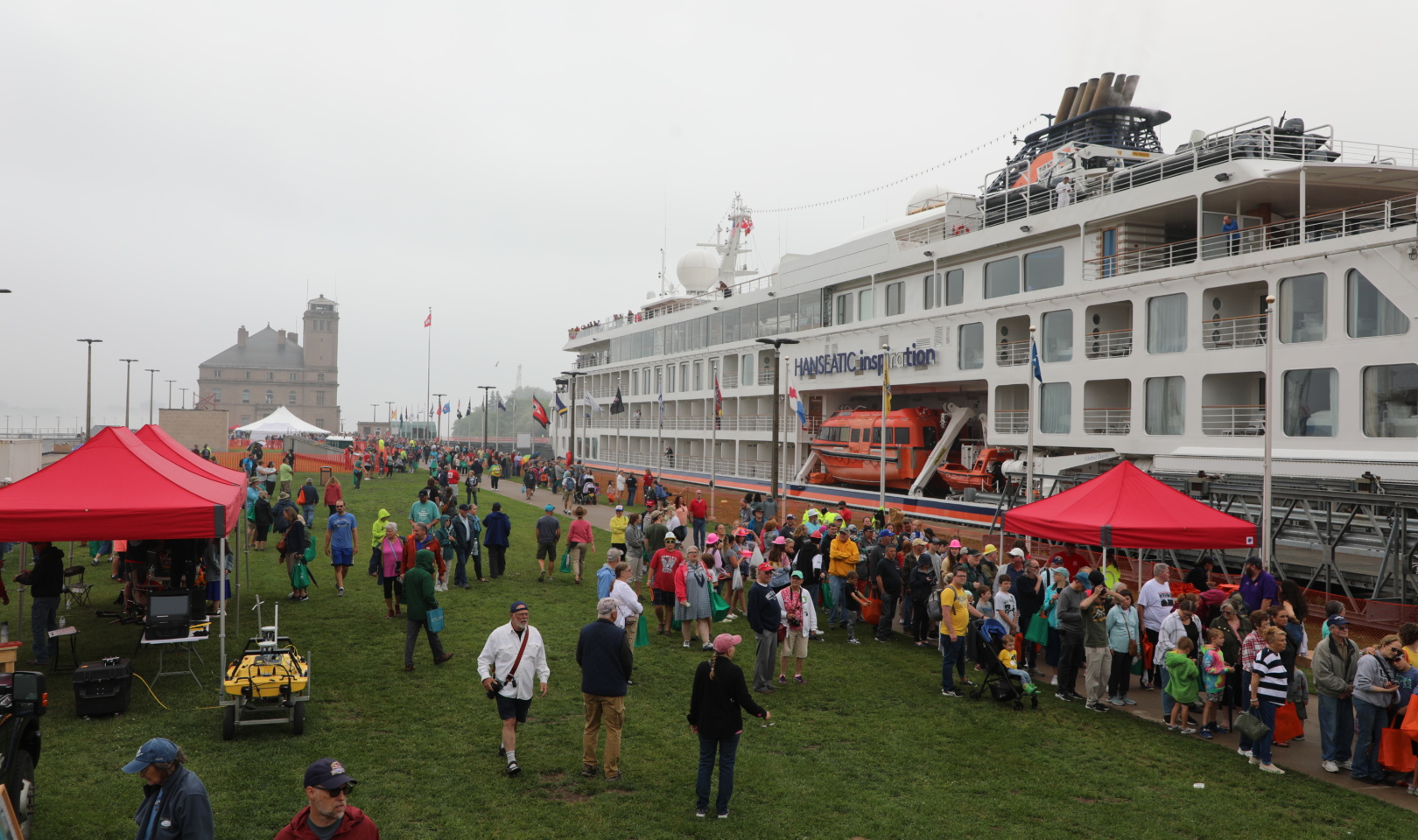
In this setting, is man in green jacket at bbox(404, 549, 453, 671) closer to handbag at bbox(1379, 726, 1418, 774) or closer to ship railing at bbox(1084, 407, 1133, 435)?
handbag at bbox(1379, 726, 1418, 774)

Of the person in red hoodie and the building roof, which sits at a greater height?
the building roof

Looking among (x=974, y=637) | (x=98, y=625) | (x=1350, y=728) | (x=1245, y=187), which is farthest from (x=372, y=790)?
(x=1245, y=187)

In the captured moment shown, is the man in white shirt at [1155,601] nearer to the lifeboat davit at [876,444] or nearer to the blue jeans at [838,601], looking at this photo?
the blue jeans at [838,601]

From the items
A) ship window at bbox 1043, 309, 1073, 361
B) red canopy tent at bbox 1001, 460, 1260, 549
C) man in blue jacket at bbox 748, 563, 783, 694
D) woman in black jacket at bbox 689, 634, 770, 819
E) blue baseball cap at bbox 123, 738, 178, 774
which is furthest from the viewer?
ship window at bbox 1043, 309, 1073, 361

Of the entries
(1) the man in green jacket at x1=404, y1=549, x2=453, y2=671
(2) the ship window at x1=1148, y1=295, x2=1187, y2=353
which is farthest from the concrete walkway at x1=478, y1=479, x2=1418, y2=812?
(2) the ship window at x1=1148, y1=295, x2=1187, y2=353

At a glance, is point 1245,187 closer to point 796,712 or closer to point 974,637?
point 974,637

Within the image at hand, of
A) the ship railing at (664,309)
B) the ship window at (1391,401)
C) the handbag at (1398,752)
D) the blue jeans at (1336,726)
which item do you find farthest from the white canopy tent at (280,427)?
the handbag at (1398,752)

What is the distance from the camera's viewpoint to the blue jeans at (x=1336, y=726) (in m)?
8.80

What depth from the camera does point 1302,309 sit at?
1753 centimetres

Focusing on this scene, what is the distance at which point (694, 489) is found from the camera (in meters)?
39.6

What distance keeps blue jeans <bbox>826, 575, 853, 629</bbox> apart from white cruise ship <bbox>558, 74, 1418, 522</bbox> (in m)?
8.22

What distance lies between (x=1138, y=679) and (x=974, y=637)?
2.83 meters

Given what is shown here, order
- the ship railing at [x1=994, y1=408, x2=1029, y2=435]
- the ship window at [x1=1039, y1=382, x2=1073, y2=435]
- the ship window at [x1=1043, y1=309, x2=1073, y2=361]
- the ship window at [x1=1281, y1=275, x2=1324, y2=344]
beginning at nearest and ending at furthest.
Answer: the ship window at [x1=1281, y1=275, x2=1324, y2=344] < the ship window at [x1=1039, y1=382, x2=1073, y2=435] < the ship window at [x1=1043, y1=309, x2=1073, y2=361] < the ship railing at [x1=994, y1=408, x2=1029, y2=435]

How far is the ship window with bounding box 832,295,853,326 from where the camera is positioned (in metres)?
32.3
